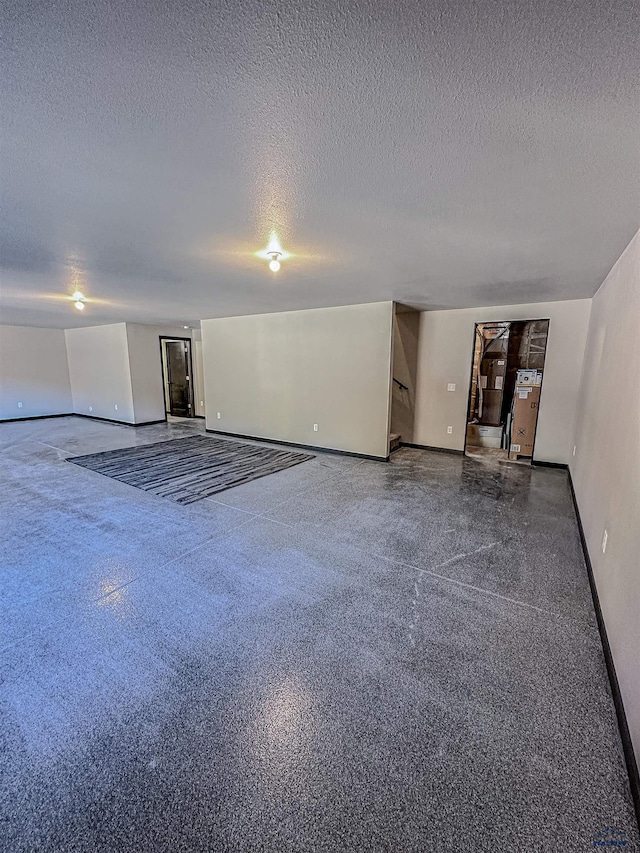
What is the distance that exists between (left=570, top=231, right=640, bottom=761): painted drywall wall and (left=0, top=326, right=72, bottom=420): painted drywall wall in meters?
11.2

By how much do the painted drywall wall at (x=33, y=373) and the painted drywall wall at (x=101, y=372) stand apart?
0.71ft

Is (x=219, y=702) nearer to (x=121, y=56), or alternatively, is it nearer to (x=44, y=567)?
(x=44, y=567)

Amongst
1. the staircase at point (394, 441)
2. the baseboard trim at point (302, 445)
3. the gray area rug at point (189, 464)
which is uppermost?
the staircase at point (394, 441)

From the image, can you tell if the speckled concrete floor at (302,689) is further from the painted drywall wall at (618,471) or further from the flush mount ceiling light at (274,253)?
the flush mount ceiling light at (274,253)

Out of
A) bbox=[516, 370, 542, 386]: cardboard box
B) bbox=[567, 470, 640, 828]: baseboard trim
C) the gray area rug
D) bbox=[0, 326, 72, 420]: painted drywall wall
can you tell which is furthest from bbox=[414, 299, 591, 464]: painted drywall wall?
bbox=[0, 326, 72, 420]: painted drywall wall

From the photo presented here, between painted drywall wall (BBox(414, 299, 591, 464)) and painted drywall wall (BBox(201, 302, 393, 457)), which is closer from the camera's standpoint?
painted drywall wall (BBox(414, 299, 591, 464))

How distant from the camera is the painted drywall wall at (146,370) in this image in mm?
7980

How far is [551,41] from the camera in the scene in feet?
3.37

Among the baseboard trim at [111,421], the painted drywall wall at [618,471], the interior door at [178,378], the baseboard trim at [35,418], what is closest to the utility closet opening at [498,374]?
the painted drywall wall at [618,471]

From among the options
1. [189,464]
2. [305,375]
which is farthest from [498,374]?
[189,464]

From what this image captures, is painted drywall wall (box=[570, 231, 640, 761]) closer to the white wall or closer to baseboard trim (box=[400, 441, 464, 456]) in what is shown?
baseboard trim (box=[400, 441, 464, 456])

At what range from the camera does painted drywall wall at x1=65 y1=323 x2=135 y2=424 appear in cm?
810

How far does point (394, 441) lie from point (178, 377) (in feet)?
21.7

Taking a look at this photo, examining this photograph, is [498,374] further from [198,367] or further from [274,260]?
[198,367]
